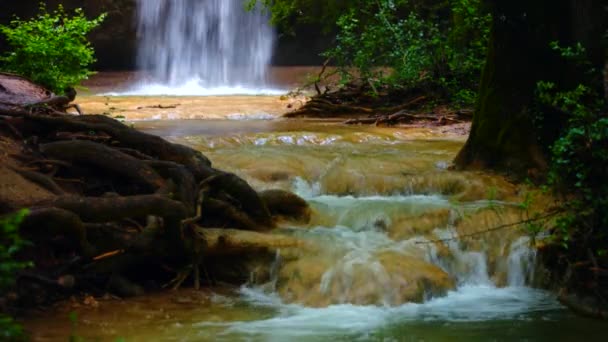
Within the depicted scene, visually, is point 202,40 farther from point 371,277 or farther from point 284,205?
point 371,277

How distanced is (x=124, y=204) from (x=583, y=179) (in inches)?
142

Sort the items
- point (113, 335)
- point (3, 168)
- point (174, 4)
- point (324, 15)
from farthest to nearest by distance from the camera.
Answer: point (174, 4) → point (324, 15) → point (3, 168) → point (113, 335)

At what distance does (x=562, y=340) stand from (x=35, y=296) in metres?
3.76

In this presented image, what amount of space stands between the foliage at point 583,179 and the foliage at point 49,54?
290 inches

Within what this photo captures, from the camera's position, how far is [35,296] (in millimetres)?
6004

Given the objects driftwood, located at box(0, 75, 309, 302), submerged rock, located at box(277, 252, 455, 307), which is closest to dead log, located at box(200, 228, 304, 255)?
driftwood, located at box(0, 75, 309, 302)

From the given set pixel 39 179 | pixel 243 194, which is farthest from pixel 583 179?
pixel 39 179

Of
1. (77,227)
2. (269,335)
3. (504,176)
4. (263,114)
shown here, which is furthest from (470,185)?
(263,114)

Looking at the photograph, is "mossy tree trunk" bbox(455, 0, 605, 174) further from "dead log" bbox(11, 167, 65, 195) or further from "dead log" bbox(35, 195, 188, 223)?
"dead log" bbox(11, 167, 65, 195)

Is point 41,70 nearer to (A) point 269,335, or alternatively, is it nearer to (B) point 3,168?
(B) point 3,168

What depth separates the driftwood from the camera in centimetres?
629

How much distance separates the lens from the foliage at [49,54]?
11672mm

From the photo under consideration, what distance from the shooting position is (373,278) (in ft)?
21.9

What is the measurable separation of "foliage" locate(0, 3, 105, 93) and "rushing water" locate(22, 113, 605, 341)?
3.30 meters
